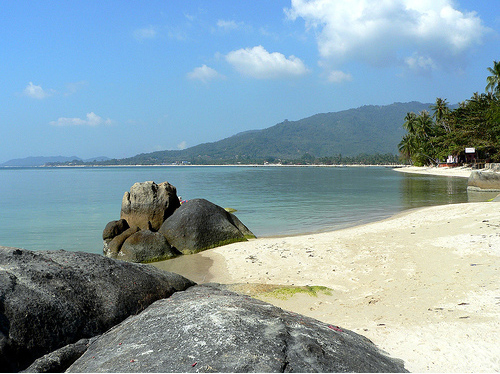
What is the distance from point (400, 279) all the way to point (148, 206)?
1059 cm

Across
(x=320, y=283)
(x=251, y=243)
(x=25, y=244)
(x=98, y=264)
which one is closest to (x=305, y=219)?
(x=251, y=243)

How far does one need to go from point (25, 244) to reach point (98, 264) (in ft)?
50.6

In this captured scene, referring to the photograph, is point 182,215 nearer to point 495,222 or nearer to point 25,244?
point 25,244

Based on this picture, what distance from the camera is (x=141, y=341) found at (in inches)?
140

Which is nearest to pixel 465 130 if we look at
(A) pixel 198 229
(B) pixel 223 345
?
(A) pixel 198 229

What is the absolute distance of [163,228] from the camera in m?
14.7

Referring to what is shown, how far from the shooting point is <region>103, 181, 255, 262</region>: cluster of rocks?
522 inches

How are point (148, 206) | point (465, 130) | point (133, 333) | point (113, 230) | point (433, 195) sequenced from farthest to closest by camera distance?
point (465, 130)
point (433, 195)
point (148, 206)
point (113, 230)
point (133, 333)

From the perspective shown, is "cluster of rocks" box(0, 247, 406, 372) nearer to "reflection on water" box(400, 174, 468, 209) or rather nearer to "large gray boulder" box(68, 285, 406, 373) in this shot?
"large gray boulder" box(68, 285, 406, 373)

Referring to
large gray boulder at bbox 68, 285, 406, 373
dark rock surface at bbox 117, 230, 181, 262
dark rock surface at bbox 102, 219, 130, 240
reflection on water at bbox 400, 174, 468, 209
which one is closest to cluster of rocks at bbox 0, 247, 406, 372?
large gray boulder at bbox 68, 285, 406, 373

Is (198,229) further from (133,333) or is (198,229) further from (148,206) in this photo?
(133,333)

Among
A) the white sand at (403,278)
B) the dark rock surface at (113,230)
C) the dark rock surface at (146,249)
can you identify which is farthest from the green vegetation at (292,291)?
the dark rock surface at (113,230)

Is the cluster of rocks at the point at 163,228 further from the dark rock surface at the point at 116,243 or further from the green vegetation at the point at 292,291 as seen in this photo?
the green vegetation at the point at 292,291

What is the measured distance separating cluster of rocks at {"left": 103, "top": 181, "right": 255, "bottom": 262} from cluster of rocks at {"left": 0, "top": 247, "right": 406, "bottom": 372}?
8.54 metres
